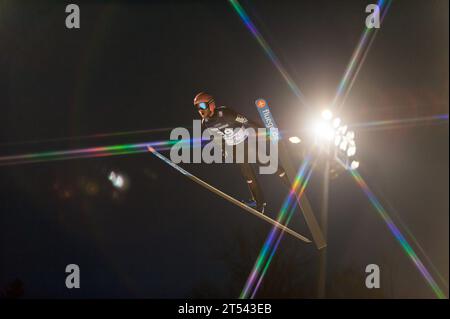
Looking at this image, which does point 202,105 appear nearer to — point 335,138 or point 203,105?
point 203,105

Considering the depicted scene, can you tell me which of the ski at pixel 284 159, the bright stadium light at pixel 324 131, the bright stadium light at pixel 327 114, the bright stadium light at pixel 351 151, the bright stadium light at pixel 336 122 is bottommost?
the ski at pixel 284 159

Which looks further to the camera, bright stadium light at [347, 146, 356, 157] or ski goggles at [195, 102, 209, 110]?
bright stadium light at [347, 146, 356, 157]

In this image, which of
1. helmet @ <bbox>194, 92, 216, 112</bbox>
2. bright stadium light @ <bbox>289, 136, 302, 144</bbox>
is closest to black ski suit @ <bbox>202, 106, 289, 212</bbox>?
helmet @ <bbox>194, 92, 216, 112</bbox>

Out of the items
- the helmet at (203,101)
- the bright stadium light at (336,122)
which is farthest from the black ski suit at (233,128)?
the bright stadium light at (336,122)

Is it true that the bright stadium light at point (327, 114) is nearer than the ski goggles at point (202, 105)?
No

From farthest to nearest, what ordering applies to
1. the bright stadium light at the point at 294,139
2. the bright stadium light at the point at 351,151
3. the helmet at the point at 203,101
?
the bright stadium light at the point at 351,151
the bright stadium light at the point at 294,139
the helmet at the point at 203,101

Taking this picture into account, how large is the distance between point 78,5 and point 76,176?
37.6 feet

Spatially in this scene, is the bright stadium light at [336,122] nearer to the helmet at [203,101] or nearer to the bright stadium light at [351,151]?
the bright stadium light at [351,151]

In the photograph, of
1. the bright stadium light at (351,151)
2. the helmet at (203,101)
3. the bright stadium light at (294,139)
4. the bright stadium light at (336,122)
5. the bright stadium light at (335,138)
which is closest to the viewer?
the helmet at (203,101)

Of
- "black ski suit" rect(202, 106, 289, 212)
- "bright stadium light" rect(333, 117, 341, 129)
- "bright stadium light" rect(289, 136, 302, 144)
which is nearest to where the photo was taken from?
"black ski suit" rect(202, 106, 289, 212)

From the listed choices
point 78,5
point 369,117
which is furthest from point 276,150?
point 369,117

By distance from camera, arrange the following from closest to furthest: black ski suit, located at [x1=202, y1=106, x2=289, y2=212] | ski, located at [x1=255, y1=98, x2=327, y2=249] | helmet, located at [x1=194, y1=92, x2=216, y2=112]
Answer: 1. helmet, located at [x1=194, y1=92, x2=216, y2=112]
2. black ski suit, located at [x1=202, y1=106, x2=289, y2=212]
3. ski, located at [x1=255, y1=98, x2=327, y2=249]

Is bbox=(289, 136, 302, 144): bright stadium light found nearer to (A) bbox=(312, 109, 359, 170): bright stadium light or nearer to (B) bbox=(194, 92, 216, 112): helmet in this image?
(B) bbox=(194, 92, 216, 112): helmet
